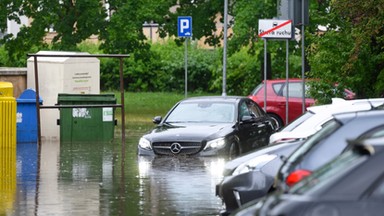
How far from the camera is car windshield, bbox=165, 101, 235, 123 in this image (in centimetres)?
2189

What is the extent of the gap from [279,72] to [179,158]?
21904 millimetres

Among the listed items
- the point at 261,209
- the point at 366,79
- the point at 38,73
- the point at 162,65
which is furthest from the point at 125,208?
the point at 162,65

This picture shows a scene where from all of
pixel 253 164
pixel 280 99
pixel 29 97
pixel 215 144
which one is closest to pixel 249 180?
pixel 253 164

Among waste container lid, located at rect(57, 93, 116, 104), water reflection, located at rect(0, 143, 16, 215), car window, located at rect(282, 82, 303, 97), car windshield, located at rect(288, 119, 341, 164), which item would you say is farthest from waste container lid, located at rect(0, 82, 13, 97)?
car windshield, located at rect(288, 119, 341, 164)

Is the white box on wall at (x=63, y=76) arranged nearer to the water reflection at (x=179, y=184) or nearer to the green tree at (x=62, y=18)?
the water reflection at (x=179, y=184)

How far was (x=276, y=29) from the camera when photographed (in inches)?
1006

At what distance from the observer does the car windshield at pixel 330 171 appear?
6.84 m

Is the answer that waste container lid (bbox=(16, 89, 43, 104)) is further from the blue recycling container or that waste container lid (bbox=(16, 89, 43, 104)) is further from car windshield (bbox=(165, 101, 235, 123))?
car windshield (bbox=(165, 101, 235, 123))

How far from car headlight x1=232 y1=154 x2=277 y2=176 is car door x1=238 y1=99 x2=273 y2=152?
8.51 m

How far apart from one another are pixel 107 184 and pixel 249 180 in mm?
5446

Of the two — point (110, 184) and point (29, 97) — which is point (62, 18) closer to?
point (29, 97)

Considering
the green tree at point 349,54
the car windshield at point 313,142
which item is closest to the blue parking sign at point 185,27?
the green tree at point 349,54

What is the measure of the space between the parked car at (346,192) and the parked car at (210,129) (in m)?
13.5

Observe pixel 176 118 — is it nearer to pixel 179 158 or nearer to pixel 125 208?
pixel 179 158
